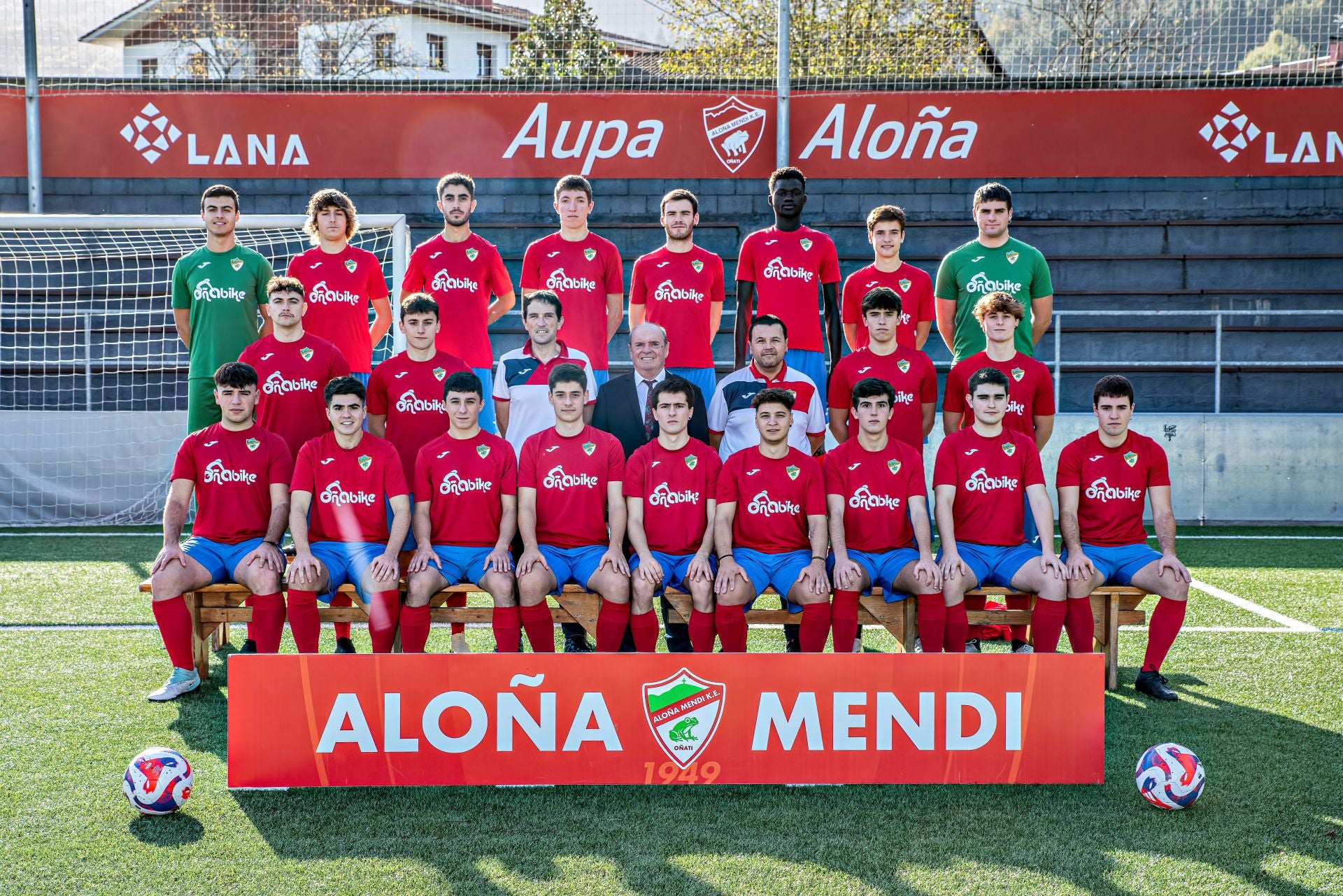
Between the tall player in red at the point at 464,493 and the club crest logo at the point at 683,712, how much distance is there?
3.79 feet

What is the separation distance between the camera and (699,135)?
1101cm

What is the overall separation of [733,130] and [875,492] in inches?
280

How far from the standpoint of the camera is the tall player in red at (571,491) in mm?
4465

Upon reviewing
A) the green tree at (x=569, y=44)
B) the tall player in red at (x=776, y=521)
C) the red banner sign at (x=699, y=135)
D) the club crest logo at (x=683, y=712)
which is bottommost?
the club crest logo at (x=683, y=712)

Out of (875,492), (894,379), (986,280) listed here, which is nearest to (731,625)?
(875,492)

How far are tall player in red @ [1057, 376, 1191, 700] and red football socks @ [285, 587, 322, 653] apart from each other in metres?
3.04

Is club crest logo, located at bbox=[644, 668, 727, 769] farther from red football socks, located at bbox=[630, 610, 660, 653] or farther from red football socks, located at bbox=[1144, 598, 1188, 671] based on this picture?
red football socks, located at bbox=[1144, 598, 1188, 671]

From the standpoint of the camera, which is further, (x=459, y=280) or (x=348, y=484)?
(x=459, y=280)

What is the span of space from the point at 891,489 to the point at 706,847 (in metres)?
1.97

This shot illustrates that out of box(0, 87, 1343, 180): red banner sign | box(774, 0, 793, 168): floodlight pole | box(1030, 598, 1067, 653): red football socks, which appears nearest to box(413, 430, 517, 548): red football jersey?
box(1030, 598, 1067, 653): red football socks

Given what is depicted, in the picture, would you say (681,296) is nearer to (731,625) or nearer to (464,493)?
(464,493)

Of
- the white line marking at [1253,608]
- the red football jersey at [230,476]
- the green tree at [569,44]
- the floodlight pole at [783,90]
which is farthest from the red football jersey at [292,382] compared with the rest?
the green tree at [569,44]

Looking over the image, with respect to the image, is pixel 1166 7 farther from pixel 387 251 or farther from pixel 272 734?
pixel 272 734

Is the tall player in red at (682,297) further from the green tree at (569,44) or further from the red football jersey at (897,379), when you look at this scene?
the green tree at (569,44)
